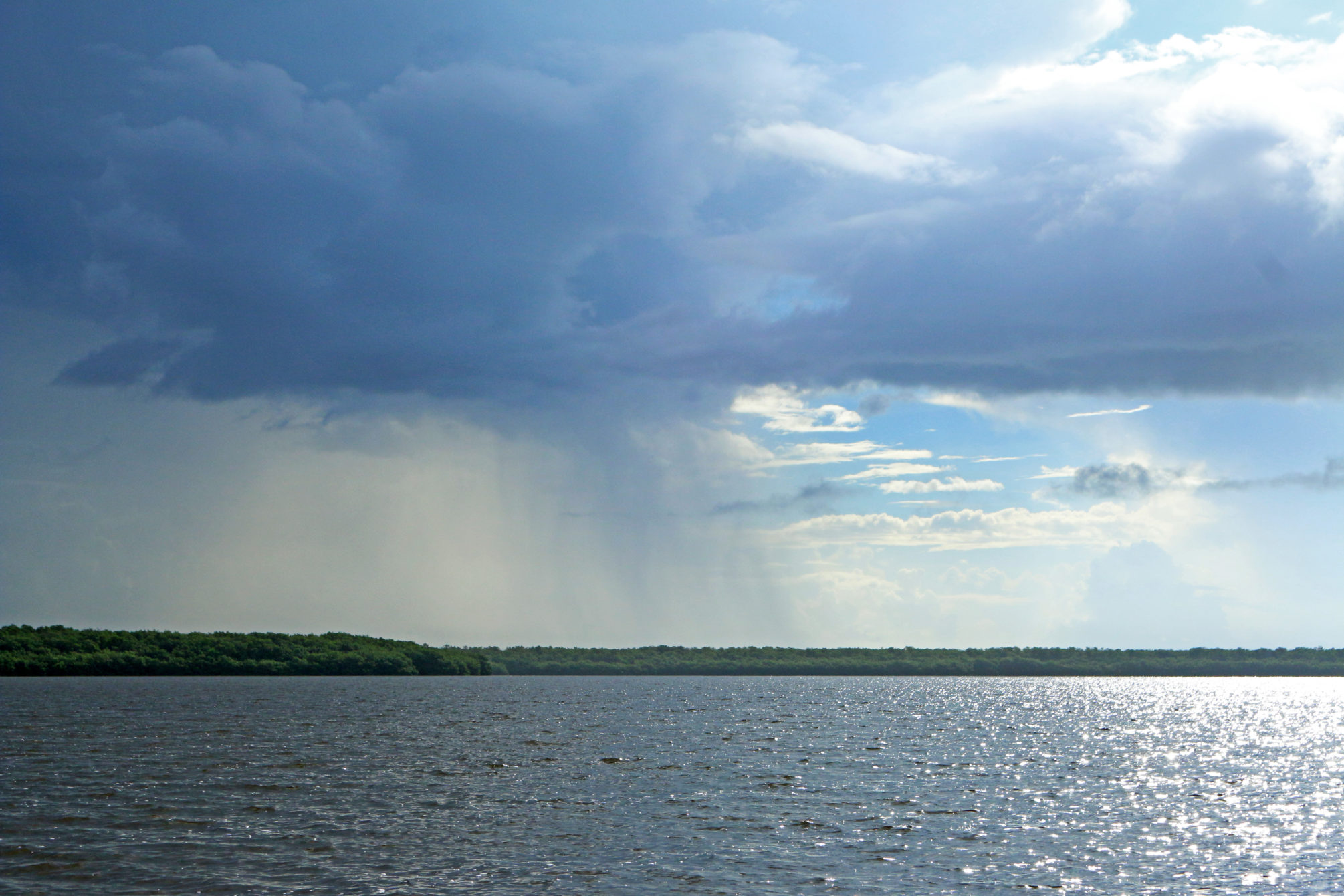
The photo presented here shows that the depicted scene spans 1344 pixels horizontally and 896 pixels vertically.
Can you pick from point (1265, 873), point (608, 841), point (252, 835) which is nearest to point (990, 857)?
point (1265, 873)

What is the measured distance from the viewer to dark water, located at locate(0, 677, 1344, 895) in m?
32.1

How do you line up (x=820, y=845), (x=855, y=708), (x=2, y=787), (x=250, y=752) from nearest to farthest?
(x=820, y=845) < (x=2, y=787) < (x=250, y=752) < (x=855, y=708)

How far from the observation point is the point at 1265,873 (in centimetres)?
3431

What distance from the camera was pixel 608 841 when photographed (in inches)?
1470

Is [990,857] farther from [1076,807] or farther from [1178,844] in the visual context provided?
[1076,807]

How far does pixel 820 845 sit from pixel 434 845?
13964 mm

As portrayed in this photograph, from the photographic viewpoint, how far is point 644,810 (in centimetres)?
4484

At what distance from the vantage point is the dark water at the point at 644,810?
105 ft

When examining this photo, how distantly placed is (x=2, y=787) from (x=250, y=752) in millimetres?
19293

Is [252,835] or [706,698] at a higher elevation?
[252,835]

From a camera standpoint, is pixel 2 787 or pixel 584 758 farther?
pixel 584 758

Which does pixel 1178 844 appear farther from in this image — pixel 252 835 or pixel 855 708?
pixel 855 708

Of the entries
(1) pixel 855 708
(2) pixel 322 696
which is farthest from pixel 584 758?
(2) pixel 322 696

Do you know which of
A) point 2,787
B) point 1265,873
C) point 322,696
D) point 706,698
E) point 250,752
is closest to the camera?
point 1265,873
